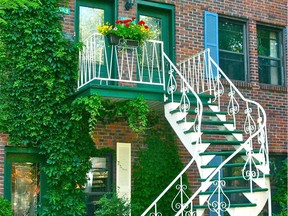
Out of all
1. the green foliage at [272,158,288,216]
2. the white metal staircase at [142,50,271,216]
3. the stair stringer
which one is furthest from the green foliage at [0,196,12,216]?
the green foliage at [272,158,288,216]

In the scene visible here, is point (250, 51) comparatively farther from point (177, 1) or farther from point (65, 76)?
point (65, 76)

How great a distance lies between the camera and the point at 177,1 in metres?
12.7

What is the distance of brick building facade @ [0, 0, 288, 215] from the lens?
455 inches

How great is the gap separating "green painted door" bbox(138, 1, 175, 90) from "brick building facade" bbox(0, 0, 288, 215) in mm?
51

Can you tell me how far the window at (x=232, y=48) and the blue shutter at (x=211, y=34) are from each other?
37cm

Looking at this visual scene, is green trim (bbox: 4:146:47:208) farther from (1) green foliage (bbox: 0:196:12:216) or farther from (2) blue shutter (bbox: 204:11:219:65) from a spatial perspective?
(2) blue shutter (bbox: 204:11:219:65)

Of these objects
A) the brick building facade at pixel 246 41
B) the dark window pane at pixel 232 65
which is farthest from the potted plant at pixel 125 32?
the dark window pane at pixel 232 65

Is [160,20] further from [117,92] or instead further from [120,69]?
[117,92]

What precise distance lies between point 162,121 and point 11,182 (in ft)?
10.9

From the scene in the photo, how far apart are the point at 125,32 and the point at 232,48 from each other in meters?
3.81

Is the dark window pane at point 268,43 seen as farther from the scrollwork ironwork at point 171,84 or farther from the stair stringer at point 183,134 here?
the stair stringer at point 183,134

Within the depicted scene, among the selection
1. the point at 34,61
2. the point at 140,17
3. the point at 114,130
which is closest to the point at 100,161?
the point at 114,130

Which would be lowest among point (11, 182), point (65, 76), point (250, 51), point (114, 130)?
point (11, 182)

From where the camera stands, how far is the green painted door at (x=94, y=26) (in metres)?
11.2
